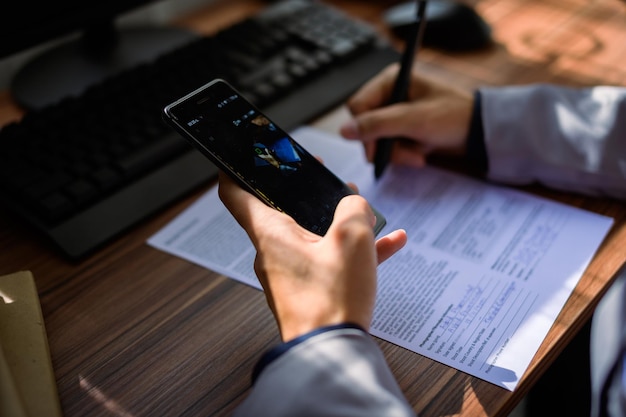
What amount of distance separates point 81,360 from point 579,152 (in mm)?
523

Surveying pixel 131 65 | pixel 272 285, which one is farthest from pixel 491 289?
pixel 131 65

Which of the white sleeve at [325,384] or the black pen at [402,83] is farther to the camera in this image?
the black pen at [402,83]

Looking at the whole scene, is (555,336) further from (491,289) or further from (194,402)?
(194,402)

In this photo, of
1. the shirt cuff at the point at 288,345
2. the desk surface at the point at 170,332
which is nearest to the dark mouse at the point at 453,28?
the desk surface at the point at 170,332

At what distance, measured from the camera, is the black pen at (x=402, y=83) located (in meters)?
0.71

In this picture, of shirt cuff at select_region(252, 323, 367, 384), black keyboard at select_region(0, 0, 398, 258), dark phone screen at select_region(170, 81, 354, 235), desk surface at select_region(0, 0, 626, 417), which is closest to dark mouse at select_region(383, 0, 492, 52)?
black keyboard at select_region(0, 0, 398, 258)

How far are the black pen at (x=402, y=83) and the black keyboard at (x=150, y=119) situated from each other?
4.2 inches

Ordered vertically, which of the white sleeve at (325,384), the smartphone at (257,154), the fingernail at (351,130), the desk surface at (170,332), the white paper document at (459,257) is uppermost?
the smartphone at (257,154)

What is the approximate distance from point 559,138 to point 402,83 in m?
0.18

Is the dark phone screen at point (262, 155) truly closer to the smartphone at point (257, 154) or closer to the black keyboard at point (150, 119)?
the smartphone at point (257, 154)

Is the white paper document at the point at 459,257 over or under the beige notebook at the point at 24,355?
under

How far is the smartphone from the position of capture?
0.54 meters

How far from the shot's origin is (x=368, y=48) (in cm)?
89

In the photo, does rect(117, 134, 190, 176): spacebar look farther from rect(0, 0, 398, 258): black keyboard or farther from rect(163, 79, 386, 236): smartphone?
rect(163, 79, 386, 236): smartphone
